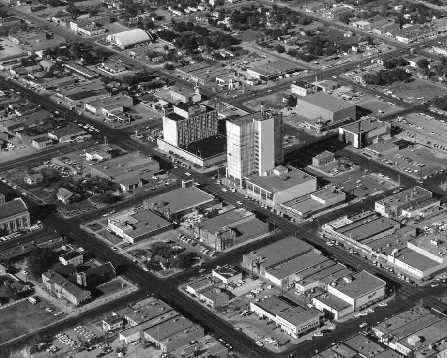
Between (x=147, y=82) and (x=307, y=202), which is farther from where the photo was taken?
(x=147, y=82)

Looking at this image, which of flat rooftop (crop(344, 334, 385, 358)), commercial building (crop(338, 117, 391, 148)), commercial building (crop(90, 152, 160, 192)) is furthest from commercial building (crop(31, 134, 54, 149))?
flat rooftop (crop(344, 334, 385, 358))

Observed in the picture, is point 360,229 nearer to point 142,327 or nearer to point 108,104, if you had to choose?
point 142,327

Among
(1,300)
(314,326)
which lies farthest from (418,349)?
(1,300)

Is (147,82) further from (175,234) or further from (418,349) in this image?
(418,349)

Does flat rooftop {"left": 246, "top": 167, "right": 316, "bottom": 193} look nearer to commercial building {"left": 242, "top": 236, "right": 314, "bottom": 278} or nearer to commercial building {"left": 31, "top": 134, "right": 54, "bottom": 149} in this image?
commercial building {"left": 242, "top": 236, "right": 314, "bottom": 278}

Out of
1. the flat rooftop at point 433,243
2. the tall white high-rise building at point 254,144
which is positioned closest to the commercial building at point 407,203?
the flat rooftop at point 433,243
